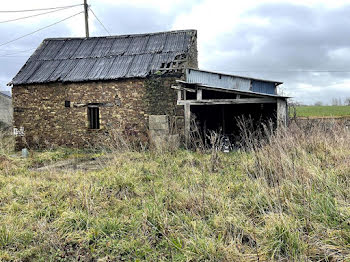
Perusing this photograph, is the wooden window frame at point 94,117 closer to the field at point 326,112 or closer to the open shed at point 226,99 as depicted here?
the open shed at point 226,99

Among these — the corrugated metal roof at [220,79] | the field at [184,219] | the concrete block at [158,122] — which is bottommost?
the field at [184,219]

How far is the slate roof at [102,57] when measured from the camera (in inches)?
467

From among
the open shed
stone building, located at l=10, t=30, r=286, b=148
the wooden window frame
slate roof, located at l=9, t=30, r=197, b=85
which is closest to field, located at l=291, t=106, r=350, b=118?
the open shed

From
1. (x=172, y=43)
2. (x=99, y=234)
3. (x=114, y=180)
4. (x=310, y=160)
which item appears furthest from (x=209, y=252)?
(x=172, y=43)

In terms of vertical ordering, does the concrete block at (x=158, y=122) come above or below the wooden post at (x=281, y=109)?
below

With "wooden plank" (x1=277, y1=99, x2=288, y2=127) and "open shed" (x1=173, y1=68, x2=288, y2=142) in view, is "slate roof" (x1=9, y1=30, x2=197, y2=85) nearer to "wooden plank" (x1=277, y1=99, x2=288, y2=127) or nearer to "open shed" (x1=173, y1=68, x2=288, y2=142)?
"open shed" (x1=173, y1=68, x2=288, y2=142)

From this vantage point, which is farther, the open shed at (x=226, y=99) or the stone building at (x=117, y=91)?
the stone building at (x=117, y=91)

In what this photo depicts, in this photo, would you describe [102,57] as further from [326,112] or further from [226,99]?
[326,112]

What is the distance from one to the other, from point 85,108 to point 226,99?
6.49 meters

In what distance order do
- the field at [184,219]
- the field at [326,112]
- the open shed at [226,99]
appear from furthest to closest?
the field at [326,112]
the open shed at [226,99]
the field at [184,219]

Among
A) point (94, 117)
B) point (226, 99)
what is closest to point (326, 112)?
point (226, 99)

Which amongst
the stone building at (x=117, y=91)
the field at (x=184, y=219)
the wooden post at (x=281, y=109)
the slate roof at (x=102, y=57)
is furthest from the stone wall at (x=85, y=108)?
the field at (x=184, y=219)

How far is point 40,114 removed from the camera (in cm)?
1242

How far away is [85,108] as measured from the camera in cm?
1208
